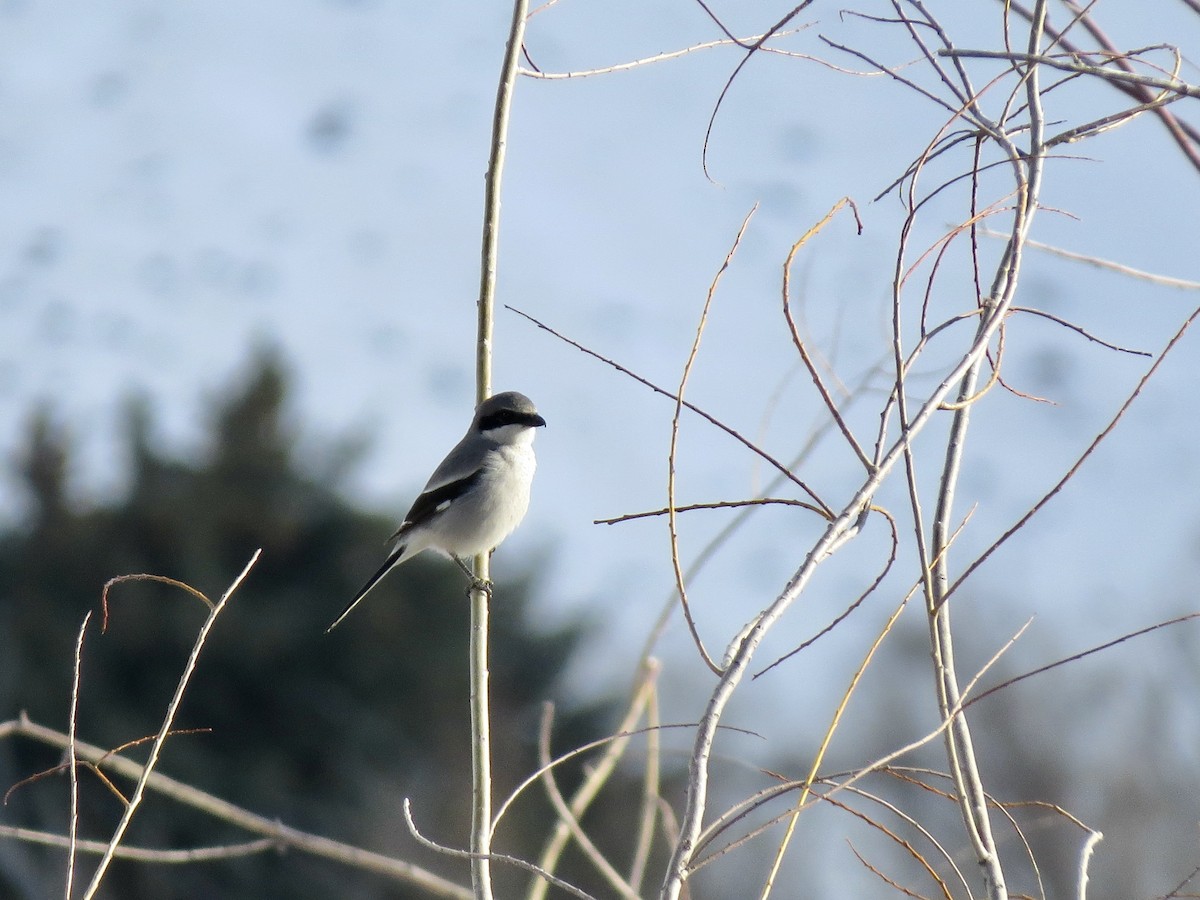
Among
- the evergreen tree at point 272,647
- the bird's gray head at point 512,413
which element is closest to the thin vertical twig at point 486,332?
the bird's gray head at point 512,413

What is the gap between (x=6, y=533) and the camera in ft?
63.3

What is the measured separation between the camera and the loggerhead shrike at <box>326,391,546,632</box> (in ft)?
15.4

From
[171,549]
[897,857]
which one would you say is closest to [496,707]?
[171,549]

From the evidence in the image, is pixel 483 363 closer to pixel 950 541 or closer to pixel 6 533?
pixel 950 541

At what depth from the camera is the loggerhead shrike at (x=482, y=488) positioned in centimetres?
468

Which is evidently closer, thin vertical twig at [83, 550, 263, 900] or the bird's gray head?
thin vertical twig at [83, 550, 263, 900]

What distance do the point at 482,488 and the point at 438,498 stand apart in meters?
0.27

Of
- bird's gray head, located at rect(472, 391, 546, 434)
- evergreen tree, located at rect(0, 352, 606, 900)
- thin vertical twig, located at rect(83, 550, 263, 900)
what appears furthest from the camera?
evergreen tree, located at rect(0, 352, 606, 900)

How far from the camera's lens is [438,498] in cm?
495

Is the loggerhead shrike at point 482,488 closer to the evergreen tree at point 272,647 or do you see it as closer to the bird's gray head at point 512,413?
the bird's gray head at point 512,413

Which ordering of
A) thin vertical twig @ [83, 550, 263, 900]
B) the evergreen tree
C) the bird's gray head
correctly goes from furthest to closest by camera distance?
the evergreen tree, the bird's gray head, thin vertical twig @ [83, 550, 263, 900]

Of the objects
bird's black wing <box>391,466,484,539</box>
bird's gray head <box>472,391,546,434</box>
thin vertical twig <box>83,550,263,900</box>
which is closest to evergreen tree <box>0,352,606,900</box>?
bird's black wing <box>391,466,484,539</box>

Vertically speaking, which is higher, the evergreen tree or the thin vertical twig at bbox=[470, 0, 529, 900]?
the thin vertical twig at bbox=[470, 0, 529, 900]

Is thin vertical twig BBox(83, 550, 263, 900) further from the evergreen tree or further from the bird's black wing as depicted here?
the evergreen tree
